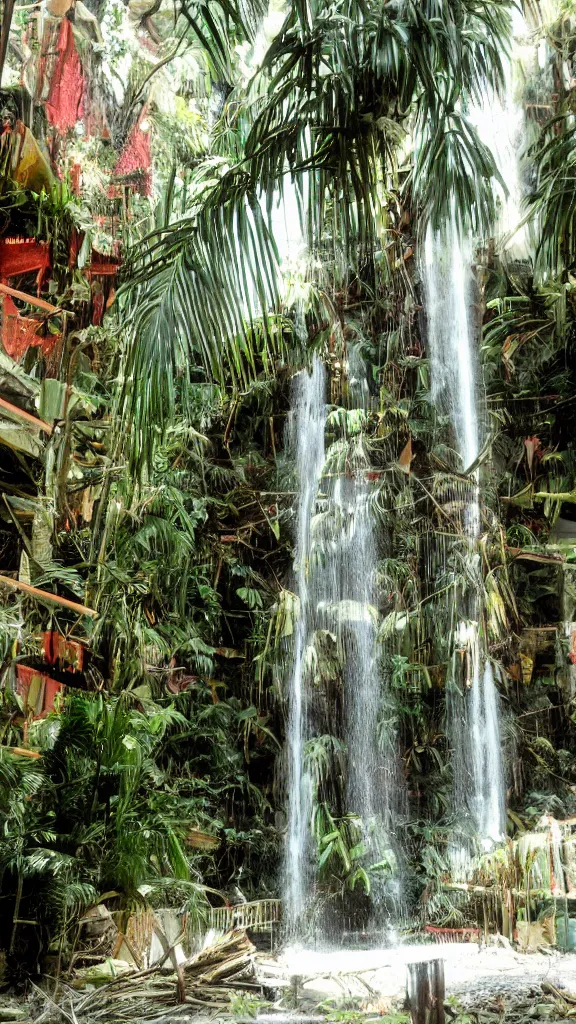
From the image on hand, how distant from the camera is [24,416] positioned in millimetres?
3656

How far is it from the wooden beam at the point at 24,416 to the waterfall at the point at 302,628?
126 inches

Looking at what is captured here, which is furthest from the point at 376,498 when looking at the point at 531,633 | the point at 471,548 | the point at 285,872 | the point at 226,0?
the point at 226,0

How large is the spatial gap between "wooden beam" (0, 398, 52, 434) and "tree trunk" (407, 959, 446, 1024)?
247cm

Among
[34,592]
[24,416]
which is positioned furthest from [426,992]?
[24,416]

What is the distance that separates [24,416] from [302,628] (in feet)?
11.5

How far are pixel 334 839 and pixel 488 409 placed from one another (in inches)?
137

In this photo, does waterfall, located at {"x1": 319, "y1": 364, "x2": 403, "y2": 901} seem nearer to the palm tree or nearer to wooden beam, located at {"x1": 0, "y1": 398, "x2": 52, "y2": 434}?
wooden beam, located at {"x1": 0, "y1": 398, "x2": 52, "y2": 434}

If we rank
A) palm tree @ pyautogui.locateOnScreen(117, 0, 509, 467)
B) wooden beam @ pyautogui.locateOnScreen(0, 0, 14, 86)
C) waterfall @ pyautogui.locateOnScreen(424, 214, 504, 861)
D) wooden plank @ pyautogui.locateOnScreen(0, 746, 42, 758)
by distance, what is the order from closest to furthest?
wooden beam @ pyautogui.locateOnScreen(0, 0, 14, 86) → palm tree @ pyautogui.locateOnScreen(117, 0, 509, 467) → wooden plank @ pyautogui.locateOnScreen(0, 746, 42, 758) → waterfall @ pyautogui.locateOnScreen(424, 214, 504, 861)

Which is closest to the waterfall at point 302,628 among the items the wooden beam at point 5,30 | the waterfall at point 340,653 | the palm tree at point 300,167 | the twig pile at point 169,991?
the waterfall at point 340,653

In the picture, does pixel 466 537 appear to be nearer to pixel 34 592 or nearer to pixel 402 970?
pixel 402 970

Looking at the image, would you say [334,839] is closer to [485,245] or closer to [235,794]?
[235,794]

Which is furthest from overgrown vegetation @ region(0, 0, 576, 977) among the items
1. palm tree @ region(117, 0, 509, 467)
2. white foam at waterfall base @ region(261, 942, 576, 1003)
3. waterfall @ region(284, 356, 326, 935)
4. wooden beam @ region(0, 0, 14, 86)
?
white foam at waterfall base @ region(261, 942, 576, 1003)

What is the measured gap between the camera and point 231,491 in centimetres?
690

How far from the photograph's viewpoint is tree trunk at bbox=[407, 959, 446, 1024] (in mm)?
3057
